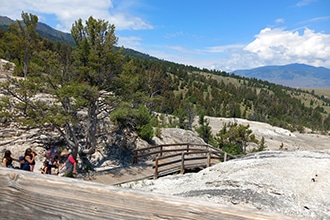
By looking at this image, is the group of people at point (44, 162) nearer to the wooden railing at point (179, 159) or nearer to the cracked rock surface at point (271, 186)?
the wooden railing at point (179, 159)

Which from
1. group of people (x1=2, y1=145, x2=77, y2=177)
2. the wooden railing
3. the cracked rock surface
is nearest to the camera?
the cracked rock surface

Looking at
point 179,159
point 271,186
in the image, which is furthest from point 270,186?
point 179,159

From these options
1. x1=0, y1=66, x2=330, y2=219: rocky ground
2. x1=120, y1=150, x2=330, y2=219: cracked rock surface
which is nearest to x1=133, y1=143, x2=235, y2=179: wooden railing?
x1=0, y1=66, x2=330, y2=219: rocky ground

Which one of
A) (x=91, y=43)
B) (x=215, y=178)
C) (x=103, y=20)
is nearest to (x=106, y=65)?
(x=91, y=43)

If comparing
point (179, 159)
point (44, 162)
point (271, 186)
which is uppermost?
point (271, 186)

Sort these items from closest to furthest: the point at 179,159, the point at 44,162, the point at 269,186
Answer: the point at 269,186
the point at 44,162
the point at 179,159

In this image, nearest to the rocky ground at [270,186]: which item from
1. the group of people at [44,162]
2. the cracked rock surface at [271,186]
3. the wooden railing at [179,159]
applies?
the cracked rock surface at [271,186]

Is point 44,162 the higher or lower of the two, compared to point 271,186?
lower

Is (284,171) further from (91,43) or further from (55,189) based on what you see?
(91,43)

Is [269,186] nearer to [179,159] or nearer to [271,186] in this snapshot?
[271,186]

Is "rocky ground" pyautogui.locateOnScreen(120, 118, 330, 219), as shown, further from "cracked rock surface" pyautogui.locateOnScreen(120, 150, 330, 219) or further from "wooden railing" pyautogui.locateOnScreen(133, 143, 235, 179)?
"wooden railing" pyautogui.locateOnScreen(133, 143, 235, 179)

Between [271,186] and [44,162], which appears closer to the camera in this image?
[271,186]

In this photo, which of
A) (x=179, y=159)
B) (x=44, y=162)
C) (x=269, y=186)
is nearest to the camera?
(x=269, y=186)

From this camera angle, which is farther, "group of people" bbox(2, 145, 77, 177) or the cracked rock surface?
"group of people" bbox(2, 145, 77, 177)
